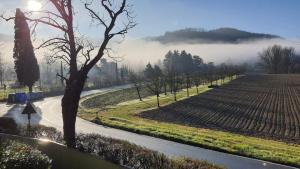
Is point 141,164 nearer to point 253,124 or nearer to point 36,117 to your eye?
point 253,124

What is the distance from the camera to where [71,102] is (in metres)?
19.4

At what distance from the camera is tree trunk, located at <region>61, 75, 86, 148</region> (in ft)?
63.3

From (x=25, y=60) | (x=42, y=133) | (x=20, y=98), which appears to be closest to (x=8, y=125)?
(x=42, y=133)

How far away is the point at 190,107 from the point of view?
A: 66.5 m

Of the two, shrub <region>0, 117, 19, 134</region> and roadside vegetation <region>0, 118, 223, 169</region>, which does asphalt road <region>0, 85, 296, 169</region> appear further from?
shrub <region>0, 117, 19, 134</region>

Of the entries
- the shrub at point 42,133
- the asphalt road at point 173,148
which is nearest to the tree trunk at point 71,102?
the shrub at point 42,133

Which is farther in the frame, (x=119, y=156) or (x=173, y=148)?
(x=173, y=148)

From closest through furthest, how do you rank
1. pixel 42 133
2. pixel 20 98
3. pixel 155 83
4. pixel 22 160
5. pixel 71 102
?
pixel 22 160 < pixel 71 102 < pixel 42 133 < pixel 20 98 < pixel 155 83

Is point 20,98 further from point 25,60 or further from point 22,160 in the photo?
point 22,160

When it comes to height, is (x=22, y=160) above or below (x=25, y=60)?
below

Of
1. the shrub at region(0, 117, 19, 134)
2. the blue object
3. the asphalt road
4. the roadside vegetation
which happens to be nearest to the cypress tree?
the blue object

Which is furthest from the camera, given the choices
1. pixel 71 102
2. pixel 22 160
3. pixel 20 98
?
pixel 20 98

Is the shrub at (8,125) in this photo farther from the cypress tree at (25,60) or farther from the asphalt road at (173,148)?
the cypress tree at (25,60)

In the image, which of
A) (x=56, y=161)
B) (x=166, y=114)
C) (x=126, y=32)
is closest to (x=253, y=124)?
(x=166, y=114)
